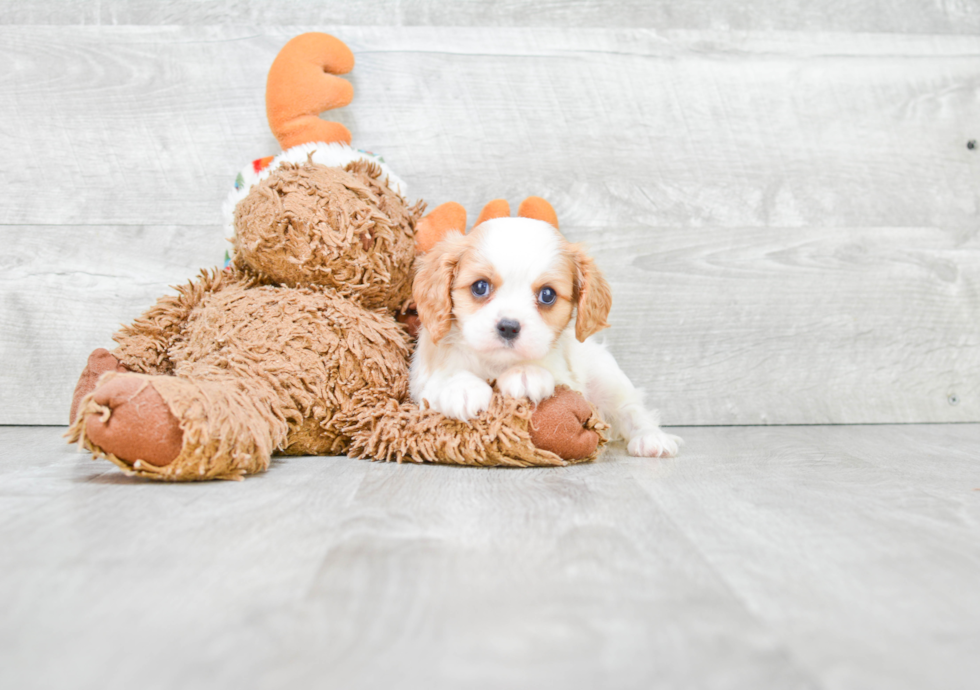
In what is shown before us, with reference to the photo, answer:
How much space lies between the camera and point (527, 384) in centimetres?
132

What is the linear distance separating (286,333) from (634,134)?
1.06m

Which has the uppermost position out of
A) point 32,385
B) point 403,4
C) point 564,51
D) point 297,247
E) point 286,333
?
point 403,4

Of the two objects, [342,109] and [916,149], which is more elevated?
[342,109]

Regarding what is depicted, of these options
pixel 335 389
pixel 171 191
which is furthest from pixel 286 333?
pixel 171 191

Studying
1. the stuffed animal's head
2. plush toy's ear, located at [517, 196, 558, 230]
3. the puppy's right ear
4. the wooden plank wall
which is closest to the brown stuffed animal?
the stuffed animal's head

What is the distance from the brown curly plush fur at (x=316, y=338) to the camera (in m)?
1.28

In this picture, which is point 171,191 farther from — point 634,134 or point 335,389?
point 634,134

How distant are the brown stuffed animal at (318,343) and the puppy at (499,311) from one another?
0.05m

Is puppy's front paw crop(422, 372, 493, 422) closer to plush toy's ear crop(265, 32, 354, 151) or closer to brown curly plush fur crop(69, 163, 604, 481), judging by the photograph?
brown curly plush fur crop(69, 163, 604, 481)

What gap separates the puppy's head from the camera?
1.29 meters

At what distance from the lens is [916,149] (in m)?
1.94

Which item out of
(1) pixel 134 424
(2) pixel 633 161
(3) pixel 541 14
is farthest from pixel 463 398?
(3) pixel 541 14

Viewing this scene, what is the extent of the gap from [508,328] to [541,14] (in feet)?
3.31

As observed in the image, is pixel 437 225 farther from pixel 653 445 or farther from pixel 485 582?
pixel 485 582
